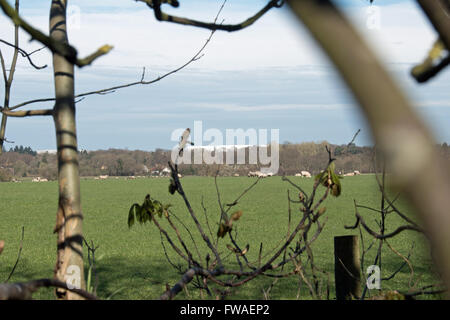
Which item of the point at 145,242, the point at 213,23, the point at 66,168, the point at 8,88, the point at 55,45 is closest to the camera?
the point at 55,45

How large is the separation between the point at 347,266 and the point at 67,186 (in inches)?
81.7

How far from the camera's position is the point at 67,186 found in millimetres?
2906

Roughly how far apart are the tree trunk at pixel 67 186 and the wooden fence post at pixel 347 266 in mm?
1854

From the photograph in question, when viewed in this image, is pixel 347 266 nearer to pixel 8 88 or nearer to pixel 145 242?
pixel 8 88

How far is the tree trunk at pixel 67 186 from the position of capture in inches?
115

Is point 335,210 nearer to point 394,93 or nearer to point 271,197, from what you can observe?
Result: point 271,197

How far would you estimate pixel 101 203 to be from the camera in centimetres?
1959

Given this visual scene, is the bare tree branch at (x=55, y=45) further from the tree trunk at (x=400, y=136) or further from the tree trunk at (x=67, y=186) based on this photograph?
the tree trunk at (x=67, y=186)

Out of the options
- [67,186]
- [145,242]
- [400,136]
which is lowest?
[400,136]

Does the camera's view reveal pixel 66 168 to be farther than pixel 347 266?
No

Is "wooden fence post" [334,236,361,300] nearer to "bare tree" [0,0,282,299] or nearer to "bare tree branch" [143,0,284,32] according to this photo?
"bare tree" [0,0,282,299]

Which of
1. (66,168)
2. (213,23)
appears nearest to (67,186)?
(66,168)
